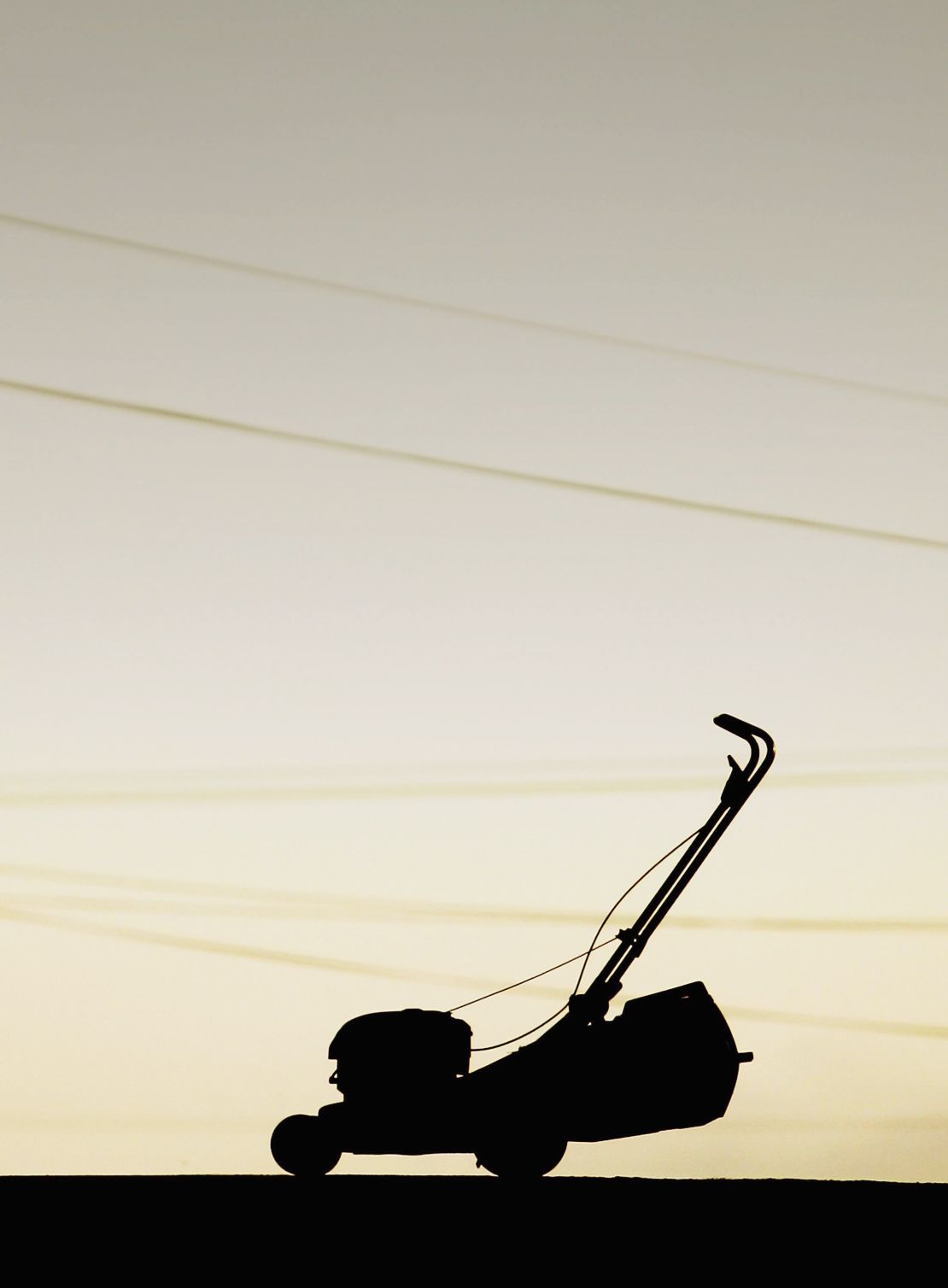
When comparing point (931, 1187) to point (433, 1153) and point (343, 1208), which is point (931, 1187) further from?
point (343, 1208)

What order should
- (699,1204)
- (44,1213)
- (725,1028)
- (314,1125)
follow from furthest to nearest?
(314,1125) < (725,1028) < (699,1204) < (44,1213)

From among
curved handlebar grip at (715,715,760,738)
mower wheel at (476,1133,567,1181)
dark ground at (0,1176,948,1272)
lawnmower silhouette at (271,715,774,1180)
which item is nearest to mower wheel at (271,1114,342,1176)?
lawnmower silhouette at (271,715,774,1180)

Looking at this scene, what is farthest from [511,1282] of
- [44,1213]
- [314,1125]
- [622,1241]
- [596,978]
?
[314,1125]

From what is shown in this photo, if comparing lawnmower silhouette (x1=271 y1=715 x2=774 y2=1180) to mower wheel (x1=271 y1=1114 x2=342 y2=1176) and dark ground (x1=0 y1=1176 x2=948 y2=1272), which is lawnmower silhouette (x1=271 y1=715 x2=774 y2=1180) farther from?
dark ground (x1=0 y1=1176 x2=948 y2=1272)

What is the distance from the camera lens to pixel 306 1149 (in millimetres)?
5020

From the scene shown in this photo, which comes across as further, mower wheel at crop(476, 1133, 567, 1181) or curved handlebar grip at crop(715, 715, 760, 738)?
curved handlebar grip at crop(715, 715, 760, 738)

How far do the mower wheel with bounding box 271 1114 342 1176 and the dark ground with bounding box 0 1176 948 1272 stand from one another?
1.65 feet

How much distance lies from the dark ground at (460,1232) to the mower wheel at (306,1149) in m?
0.50

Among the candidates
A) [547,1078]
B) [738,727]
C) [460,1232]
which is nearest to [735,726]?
[738,727]

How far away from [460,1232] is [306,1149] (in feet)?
5.45

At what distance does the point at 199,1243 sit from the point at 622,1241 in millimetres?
1095

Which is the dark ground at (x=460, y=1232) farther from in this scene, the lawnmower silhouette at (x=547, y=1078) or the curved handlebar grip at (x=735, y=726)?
the curved handlebar grip at (x=735, y=726)

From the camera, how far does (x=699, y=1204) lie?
3980 mm

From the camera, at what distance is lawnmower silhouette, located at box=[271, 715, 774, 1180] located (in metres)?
4.35
